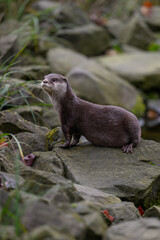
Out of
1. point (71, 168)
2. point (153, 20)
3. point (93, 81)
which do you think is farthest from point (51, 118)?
point (153, 20)

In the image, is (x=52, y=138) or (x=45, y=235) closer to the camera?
(x=45, y=235)

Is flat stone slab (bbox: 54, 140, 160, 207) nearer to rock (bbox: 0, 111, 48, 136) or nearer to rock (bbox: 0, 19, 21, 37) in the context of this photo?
rock (bbox: 0, 111, 48, 136)

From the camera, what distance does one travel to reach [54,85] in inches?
170

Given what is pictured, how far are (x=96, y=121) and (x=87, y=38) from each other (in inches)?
302

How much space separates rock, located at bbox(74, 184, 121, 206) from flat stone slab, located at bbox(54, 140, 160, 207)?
0.20m

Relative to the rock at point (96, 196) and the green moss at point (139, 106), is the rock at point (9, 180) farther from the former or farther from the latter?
the green moss at point (139, 106)

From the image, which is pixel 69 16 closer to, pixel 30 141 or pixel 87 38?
pixel 87 38

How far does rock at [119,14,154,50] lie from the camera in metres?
13.0

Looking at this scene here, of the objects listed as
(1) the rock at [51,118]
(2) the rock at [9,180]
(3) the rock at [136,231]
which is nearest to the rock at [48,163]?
(2) the rock at [9,180]

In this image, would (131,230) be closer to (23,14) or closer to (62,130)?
(62,130)

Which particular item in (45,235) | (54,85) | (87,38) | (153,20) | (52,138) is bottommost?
(153,20)

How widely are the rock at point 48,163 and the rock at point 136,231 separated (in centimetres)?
148

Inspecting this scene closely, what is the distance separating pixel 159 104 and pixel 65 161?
6413 millimetres

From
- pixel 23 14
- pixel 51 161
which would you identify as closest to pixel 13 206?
pixel 51 161
